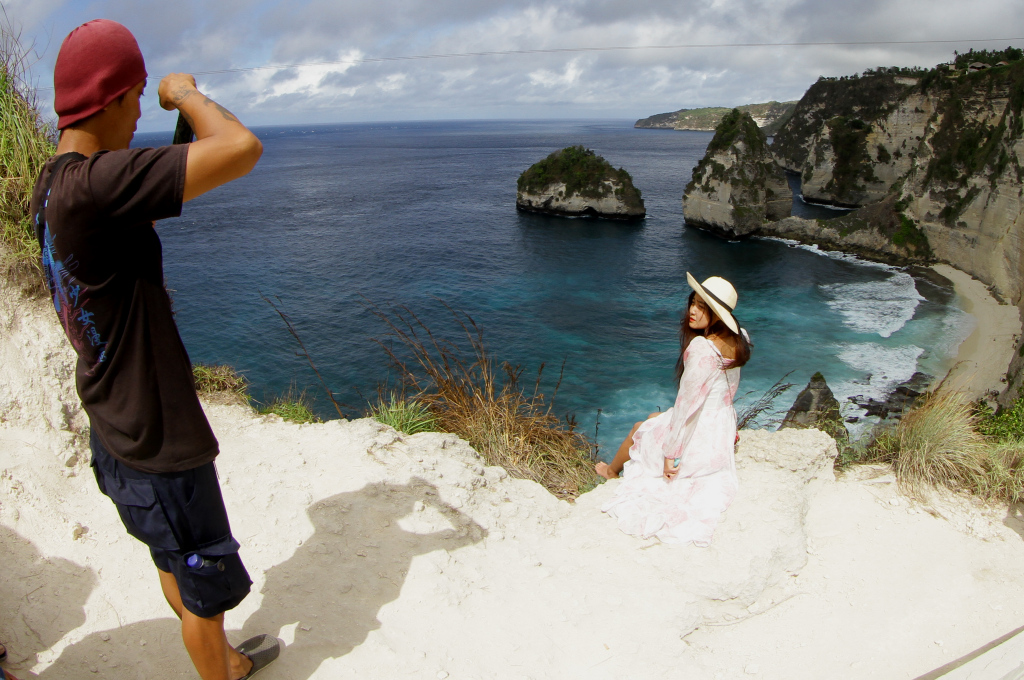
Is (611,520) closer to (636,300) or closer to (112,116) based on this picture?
(112,116)

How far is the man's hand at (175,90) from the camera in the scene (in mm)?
1939

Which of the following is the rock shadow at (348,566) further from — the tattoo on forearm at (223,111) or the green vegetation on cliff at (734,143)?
the green vegetation on cliff at (734,143)

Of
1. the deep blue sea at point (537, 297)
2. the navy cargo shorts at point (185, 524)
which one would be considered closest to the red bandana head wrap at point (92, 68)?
the navy cargo shorts at point (185, 524)

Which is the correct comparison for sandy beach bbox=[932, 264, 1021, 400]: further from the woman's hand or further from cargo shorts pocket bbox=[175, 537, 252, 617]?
cargo shorts pocket bbox=[175, 537, 252, 617]

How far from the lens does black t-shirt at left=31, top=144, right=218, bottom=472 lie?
166cm

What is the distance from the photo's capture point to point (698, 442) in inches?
158

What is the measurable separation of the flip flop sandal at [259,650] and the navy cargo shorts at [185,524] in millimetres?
590

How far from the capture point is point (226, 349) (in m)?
25.7

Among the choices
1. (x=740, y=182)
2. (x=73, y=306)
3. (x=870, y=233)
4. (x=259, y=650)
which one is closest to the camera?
(x=73, y=306)

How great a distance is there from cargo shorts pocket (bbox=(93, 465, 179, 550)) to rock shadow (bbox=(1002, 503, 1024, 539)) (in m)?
5.25

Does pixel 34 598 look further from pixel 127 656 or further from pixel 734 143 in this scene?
pixel 734 143

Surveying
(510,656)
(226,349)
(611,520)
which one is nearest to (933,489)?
(611,520)

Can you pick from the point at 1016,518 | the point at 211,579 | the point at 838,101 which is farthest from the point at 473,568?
the point at 838,101

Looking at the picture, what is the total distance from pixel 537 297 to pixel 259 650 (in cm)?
3327
